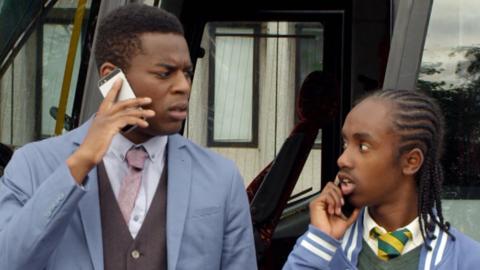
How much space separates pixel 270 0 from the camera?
15.1 ft

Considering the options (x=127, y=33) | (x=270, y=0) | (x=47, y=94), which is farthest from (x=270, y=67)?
(x=127, y=33)

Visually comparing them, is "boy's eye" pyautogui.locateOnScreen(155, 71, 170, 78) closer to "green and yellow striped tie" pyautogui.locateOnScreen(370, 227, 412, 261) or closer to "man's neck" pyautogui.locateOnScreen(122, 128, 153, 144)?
"man's neck" pyautogui.locateOnScreen(122, 128, 153, 144)

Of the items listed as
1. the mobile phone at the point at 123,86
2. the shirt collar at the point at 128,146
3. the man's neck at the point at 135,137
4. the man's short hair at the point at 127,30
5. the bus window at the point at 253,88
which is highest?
the man's short hair at the point at 127,30

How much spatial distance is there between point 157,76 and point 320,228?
0.46 metres

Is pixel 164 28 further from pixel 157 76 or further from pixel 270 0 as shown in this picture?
pixel 270 0

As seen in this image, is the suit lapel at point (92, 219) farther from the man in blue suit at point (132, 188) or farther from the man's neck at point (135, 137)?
the man's neck at point (135, 137)

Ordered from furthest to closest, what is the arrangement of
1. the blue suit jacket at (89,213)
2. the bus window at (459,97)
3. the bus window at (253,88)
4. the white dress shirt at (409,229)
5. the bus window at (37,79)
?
1. the bus window at (253,88)
2. the bus window at (37,79)
3. the bus window at (459,97)
4. the white dress shirt at (409,229)
5. the blue suit jacket at (89,213)

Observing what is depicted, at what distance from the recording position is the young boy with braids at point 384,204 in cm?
199

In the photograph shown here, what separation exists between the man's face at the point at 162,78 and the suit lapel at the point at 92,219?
0.17m

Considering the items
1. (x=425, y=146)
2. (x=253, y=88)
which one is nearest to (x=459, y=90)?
(x=425, y=146)

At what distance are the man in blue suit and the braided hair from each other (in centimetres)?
37

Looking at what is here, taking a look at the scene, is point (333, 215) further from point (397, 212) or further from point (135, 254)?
point (135, 254)

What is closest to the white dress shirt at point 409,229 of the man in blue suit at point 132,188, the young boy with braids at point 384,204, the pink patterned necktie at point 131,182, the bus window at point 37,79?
the young boy with braids at point 384,204

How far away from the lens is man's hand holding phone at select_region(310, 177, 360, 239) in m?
2.02
